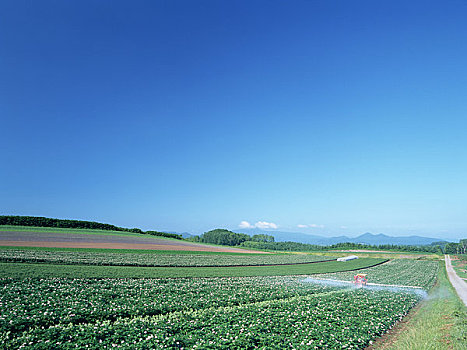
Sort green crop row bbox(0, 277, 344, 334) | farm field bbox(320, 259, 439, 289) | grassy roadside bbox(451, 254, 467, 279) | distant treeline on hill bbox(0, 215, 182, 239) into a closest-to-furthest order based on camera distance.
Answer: green crop row bbox(0, 277, 344, 334) < farm field bbox(320, 259, 439, 289) < grassy roadside bbox(451, 254, 467, 279) < distant treeline on hill bbox(0, 215, 182, 239)

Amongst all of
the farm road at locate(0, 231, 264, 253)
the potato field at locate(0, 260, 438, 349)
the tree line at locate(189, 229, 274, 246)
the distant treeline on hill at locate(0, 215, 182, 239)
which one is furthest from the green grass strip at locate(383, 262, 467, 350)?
the tree line at locate(189, 229, 274, 246)

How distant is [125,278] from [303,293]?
14980 mm

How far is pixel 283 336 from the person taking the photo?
1085cm

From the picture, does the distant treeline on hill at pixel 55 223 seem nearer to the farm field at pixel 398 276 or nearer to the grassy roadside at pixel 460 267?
the farm field at pixel 398 276

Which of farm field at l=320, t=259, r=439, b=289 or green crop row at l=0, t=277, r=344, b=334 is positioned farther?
farm field at l=320, t=259, r=439, b=289

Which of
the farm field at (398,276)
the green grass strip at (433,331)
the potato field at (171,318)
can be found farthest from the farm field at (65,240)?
the green grass strip at (433,331)

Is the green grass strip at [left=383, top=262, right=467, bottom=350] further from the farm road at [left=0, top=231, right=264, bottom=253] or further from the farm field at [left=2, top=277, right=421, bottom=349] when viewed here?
the farm road at [left=0, top=231, right=264, bottom=253]

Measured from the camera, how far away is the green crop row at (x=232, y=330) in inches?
368

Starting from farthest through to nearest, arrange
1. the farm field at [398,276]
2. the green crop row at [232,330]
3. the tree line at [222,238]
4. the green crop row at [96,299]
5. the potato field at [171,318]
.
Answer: the tree line at [222,238]
the farm field at [398,276]
the green crop row at [96,299]
the potato field at [171,318]
the green crop row at [232,330]

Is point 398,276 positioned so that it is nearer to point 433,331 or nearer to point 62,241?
point 433,331

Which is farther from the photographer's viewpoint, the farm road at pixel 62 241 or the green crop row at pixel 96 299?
the farm road at pixel 62 241

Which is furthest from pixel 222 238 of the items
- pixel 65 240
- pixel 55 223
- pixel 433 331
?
pixel 433 331

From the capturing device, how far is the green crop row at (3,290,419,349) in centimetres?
935

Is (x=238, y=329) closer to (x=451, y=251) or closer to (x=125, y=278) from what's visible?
(x=125, y=278)
